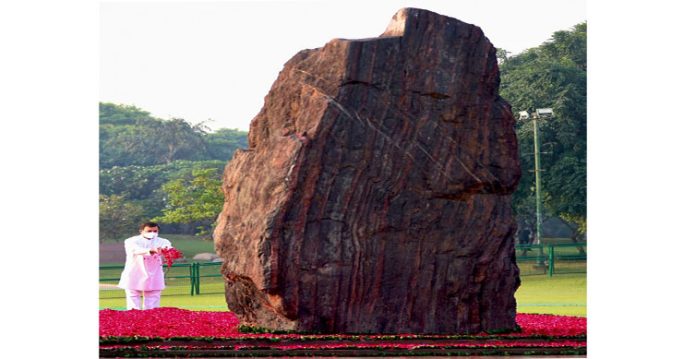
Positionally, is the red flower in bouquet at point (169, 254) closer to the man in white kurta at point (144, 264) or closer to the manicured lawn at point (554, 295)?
the man in white kurta at point (144, 264)

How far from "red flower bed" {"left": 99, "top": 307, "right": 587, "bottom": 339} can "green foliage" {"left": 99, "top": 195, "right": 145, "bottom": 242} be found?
31.7m

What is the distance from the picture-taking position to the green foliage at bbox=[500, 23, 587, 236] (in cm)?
3497

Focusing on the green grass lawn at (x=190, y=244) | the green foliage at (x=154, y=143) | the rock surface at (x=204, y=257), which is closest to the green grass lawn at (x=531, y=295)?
the rock surface at (x=204, y=257)

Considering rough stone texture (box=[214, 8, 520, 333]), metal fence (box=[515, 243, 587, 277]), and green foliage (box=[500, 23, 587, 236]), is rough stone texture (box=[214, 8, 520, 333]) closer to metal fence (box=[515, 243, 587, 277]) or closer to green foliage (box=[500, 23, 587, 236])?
metal fence (box=[515, 243, 587, 277])

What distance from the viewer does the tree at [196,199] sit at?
45.5 metres

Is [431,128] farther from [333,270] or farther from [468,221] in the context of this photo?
[333,270]

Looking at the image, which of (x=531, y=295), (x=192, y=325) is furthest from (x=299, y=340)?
(x=531, y=295)

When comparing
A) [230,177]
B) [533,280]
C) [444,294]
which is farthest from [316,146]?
[533,280]

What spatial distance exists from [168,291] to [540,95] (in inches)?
511

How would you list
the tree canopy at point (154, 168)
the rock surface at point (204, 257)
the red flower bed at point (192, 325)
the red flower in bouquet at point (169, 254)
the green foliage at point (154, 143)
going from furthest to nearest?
the green foliage at point (154, 143)
the tree canopy at point (154, 168)
the rock surface at point (204, 257)
the red flower in bouquet at point (169, 254)
the red flower bed at point (192, 325)

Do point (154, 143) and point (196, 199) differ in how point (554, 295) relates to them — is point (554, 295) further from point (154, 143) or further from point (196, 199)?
point (154, 143)

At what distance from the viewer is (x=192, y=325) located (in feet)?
46.8

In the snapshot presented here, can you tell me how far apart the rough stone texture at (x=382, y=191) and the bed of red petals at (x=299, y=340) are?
0.45m

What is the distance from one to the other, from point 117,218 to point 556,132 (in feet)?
67.3
